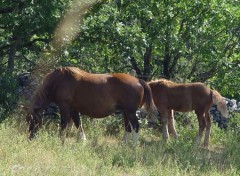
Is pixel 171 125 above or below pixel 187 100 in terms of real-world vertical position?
below

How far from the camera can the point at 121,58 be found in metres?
15.7

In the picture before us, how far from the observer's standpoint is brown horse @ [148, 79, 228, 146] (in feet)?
44.1

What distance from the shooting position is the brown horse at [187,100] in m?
13.4

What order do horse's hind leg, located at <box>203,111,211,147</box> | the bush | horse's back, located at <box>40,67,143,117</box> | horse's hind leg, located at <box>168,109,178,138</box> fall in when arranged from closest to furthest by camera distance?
horse's back, located at <box>40,67,143,117</box> < the bush < horse's hind leg, located at <box>203,111,211,147</box> < horse's hind leg, located at <box>168,109,178,138</box>

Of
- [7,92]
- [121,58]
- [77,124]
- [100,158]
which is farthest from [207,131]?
[7,92]

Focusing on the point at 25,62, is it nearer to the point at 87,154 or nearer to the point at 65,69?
the point at 65,69

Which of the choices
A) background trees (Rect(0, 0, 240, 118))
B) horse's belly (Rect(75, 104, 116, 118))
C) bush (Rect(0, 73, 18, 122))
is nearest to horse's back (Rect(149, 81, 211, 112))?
background trees (Rect(0, 0, 240, 118))

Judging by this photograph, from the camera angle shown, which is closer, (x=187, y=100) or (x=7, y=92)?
(x=7, y=92)

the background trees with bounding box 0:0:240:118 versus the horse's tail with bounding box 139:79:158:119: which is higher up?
the background trees with bounding box 0:0:240:118

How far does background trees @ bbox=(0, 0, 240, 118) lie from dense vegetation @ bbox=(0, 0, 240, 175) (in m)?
0.03

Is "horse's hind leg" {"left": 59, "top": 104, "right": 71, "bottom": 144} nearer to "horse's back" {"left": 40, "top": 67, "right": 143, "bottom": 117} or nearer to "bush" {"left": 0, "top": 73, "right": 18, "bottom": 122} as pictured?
"horse's back" {"left": 40, "top": 67, "right": 143, "bottom": 117}

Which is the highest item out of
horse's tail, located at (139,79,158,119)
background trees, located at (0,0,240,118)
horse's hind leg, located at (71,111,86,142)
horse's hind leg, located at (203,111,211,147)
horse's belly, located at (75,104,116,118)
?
background trees, located at (0,0,240,118)

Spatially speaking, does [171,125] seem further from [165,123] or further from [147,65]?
[147,65]

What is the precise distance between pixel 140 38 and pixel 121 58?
5.50ft
